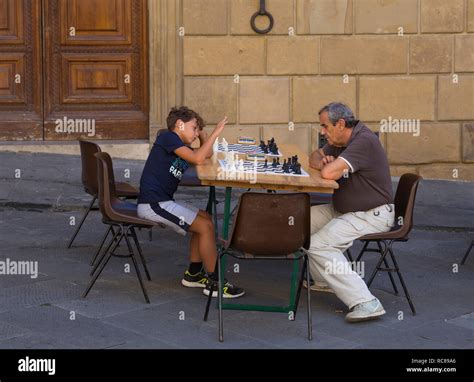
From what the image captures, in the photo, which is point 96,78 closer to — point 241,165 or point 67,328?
point 241,165

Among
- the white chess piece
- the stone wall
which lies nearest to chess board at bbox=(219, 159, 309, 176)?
the white chess piece

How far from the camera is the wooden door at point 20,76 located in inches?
477

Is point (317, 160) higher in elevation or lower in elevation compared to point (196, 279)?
higher

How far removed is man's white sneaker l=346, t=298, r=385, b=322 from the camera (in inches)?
265

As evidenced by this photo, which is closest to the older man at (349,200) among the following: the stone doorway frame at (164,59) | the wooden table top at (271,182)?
the wooden table top at (271,182)

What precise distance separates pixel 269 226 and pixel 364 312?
84 cm

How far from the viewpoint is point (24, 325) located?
21.4ft

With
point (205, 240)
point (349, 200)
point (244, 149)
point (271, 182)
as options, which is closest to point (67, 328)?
point (205, 240)

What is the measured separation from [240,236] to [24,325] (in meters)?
1.42

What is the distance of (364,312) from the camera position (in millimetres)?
6738

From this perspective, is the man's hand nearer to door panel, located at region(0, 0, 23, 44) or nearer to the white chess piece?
the white chess piece
